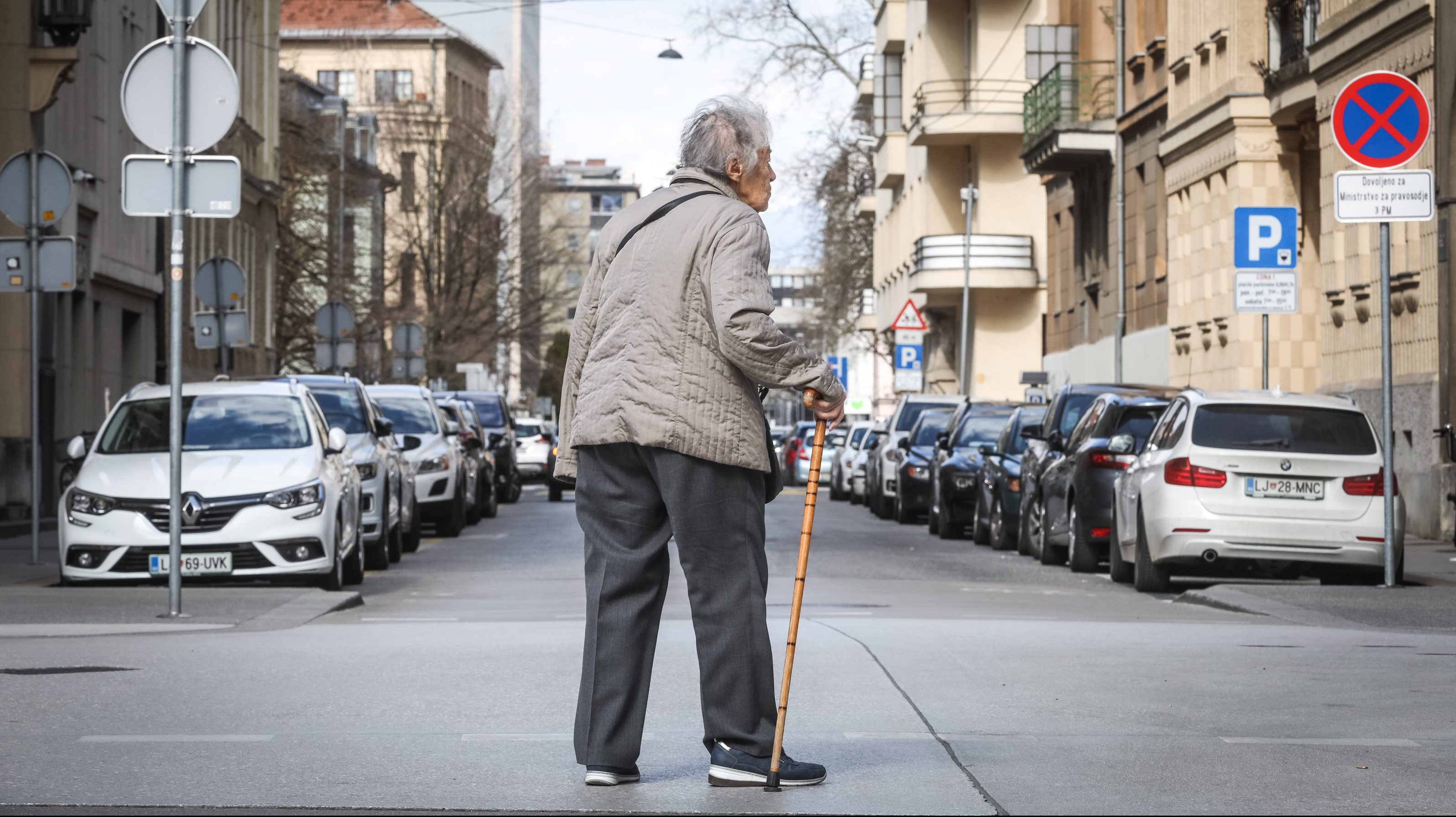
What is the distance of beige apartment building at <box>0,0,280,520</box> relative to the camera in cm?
2911

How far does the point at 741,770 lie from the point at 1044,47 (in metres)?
42.8

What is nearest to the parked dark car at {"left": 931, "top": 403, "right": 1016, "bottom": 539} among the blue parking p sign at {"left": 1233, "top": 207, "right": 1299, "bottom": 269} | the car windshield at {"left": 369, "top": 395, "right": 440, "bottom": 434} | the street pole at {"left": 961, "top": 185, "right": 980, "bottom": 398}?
the car windshield at {"left": 369, "top": 395, "right": 440, "bottom": 434}

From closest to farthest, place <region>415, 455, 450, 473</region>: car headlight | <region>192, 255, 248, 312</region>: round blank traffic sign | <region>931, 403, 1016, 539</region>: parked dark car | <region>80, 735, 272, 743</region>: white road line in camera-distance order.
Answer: <region>80, 735, 272, 743</region>: white road line, <region>192, 255, 248, 312</region>: round blank traffic sign, <region>415, 455, 450, 473</region>: car headlight, <region>931, 403, 1016, 539</region>: parked dark car

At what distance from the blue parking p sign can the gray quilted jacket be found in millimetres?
14782

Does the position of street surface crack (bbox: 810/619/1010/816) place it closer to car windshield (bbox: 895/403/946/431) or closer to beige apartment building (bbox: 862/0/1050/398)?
car windshield (bbox: 895/403/946/431)

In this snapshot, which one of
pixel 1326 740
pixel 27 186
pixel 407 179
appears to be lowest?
pixel 1326 740

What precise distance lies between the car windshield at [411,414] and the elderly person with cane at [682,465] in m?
21.3

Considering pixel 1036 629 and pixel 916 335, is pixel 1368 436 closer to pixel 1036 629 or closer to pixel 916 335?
pixel 1036 629

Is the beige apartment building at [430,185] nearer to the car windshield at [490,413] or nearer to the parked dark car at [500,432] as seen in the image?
the parked dark car at [500,432]

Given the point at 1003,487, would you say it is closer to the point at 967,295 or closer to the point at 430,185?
the point at 967,295

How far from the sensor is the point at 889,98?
69875 mm

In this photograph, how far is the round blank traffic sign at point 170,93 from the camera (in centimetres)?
1373

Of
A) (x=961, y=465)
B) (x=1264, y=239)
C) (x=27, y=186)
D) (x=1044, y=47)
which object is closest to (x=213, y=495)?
(x=27, y=186)

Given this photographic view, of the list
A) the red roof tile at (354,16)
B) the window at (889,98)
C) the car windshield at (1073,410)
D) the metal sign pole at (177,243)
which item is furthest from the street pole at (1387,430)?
the red roof tile at (354,16)
